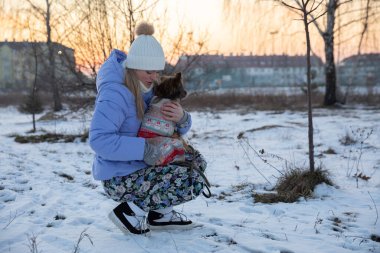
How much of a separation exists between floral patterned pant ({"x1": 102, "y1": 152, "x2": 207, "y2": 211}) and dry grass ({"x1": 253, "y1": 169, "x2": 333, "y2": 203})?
124cm

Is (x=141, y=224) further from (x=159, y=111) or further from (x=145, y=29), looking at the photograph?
(x=145, y=29)

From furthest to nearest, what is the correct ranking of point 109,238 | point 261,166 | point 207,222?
point 261,166 → point 207,222 → point 109,238

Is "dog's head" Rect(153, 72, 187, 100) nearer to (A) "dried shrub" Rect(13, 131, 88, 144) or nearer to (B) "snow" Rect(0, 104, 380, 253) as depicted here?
(B) "snow" Rect(0, 104, 380, 253)

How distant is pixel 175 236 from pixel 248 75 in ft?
307

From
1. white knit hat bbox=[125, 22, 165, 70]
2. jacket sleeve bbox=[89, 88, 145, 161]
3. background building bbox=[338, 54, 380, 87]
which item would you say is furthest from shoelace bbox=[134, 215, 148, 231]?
background building bbox=[338, 54, 380, 87]

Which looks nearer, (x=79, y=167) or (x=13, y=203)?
(x=13, y=203)

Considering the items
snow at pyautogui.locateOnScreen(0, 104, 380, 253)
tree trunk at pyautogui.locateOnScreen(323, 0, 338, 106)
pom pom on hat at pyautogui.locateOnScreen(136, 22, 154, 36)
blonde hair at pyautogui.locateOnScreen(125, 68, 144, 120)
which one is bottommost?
snow at pyautogui.locateOnScreen(0, 104, 380, 253)

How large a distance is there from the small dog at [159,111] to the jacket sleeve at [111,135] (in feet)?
0.49

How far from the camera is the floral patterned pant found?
98.2 inches

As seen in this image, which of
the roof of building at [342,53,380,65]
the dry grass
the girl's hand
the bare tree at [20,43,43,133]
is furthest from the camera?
the roof of building at [342,53,380,65]

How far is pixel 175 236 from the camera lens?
104 inches

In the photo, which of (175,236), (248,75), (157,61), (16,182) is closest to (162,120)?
(157,61)

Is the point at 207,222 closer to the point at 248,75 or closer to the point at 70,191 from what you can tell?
the point at 70,191

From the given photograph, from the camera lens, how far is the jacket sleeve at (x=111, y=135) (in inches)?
90.3
